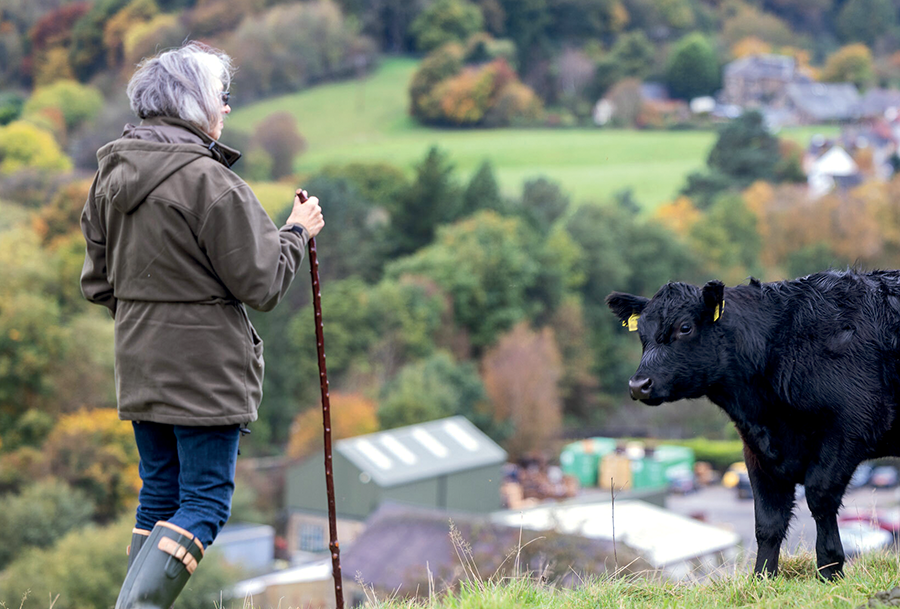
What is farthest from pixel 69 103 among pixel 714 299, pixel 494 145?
pixel 714 299

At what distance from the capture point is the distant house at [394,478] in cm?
3919

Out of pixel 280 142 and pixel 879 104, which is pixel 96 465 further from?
pixel 879 104

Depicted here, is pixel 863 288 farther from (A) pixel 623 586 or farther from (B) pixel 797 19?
(B) pixel 797 19

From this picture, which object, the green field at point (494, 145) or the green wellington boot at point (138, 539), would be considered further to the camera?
the green field at point (494, 145)

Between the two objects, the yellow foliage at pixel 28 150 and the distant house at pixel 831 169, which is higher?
the yellow foliage at pixel 28 150

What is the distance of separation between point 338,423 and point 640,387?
44.9 meters

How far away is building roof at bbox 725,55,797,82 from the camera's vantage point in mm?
135625

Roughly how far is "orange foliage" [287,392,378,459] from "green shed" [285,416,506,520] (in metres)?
3.87

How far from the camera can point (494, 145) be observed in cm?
11019

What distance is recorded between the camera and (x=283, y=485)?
150ft

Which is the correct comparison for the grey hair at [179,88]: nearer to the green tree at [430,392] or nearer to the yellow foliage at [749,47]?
the green tree at [430,392]

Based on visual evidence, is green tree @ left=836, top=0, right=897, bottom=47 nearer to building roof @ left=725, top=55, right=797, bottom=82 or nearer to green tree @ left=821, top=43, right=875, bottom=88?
green tree @ left=821, top=43, right=875, bottom=88

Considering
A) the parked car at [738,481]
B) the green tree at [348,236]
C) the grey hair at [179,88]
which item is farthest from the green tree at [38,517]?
the grey hair at [179,88]

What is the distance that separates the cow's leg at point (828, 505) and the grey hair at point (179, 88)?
3.45 metres
